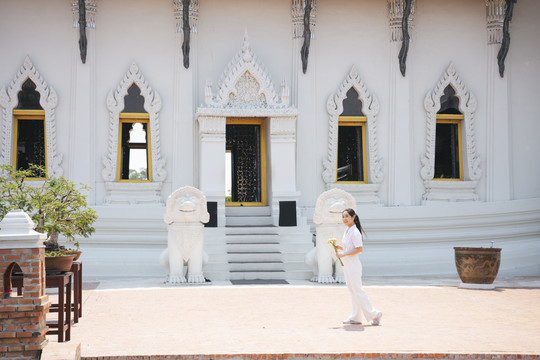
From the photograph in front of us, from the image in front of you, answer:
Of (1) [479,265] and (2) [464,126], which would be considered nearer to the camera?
(1) [479,265]

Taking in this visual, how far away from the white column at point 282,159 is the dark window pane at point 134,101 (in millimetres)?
2439

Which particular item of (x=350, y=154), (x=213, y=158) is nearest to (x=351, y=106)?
(x=350, y=154)

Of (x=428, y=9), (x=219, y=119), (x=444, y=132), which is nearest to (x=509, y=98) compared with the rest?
(x=444, y=132)

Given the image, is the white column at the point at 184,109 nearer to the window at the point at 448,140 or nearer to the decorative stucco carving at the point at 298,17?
the decorative stucco carving at the point at 298,17

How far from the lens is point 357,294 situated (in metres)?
7.23

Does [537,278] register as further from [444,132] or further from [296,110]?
[296,110]

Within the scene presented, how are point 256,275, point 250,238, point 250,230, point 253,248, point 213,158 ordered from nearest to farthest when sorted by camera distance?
point 256,275, point 253,248, point 250,238, point 250,230, point 213,158

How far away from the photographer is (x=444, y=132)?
14148 millimetres

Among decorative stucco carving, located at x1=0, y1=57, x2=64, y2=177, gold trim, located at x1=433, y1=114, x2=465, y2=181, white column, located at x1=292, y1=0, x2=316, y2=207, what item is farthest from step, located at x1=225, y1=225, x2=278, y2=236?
gold trim, located at x1=433, y1=114, x2=465, y2=181

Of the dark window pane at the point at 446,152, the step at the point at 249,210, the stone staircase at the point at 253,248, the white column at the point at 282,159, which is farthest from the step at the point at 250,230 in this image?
the dark window pane at the point at 446,152

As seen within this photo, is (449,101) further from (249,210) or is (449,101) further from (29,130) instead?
(29,130)

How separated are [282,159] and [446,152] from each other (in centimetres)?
347

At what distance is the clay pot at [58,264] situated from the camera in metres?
6.63

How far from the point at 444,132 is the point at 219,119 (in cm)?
456
